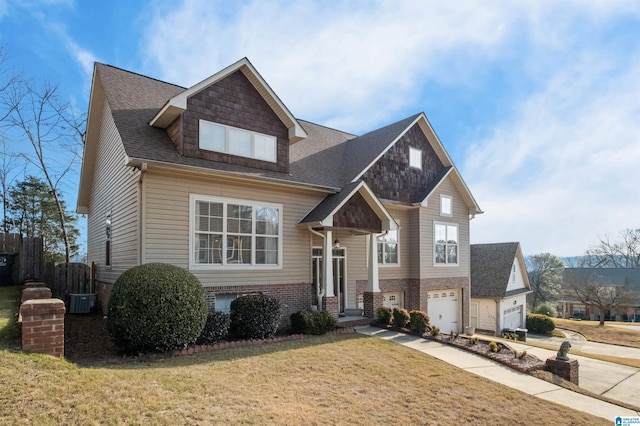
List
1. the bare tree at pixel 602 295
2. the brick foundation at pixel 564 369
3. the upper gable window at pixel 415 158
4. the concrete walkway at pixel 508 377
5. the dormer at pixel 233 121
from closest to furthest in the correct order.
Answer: the concrete walkway at pixel 508 377
the brick foundation at pixel 564 369
the dormer at pixel 233 121
the upper gable window at pixel 415 158
the bare tree at pixel 602 295

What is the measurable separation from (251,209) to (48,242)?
2225 cm

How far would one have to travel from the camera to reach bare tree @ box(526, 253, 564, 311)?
43.2m

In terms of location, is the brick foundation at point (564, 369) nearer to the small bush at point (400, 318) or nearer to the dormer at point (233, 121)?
the small bush at point (400, 318)

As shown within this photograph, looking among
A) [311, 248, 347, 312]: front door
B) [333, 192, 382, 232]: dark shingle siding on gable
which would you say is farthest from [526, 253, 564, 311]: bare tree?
[333, 192, 382, 232]: dark shingle siding on gable

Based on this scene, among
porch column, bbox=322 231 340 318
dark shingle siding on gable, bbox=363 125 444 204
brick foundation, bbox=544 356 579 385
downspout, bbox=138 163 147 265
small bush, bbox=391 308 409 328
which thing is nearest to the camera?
downspout, bbox=138 163 147 265

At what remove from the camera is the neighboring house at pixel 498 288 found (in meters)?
24.9

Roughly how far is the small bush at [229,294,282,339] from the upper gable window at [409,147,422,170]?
9746 mm

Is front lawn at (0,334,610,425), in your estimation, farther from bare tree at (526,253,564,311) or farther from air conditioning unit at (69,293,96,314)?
bare tree at (526,253,564,311)

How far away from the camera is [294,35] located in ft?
35.6

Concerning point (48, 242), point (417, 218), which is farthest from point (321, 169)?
point (48, 242)

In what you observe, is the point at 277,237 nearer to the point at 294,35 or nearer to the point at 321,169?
the point at 321,169

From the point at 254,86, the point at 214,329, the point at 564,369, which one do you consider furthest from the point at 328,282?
the point at 564,369

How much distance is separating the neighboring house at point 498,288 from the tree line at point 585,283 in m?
6.23

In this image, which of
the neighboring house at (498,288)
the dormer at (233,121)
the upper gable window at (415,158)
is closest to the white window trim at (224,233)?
the dormer at (233,121)
